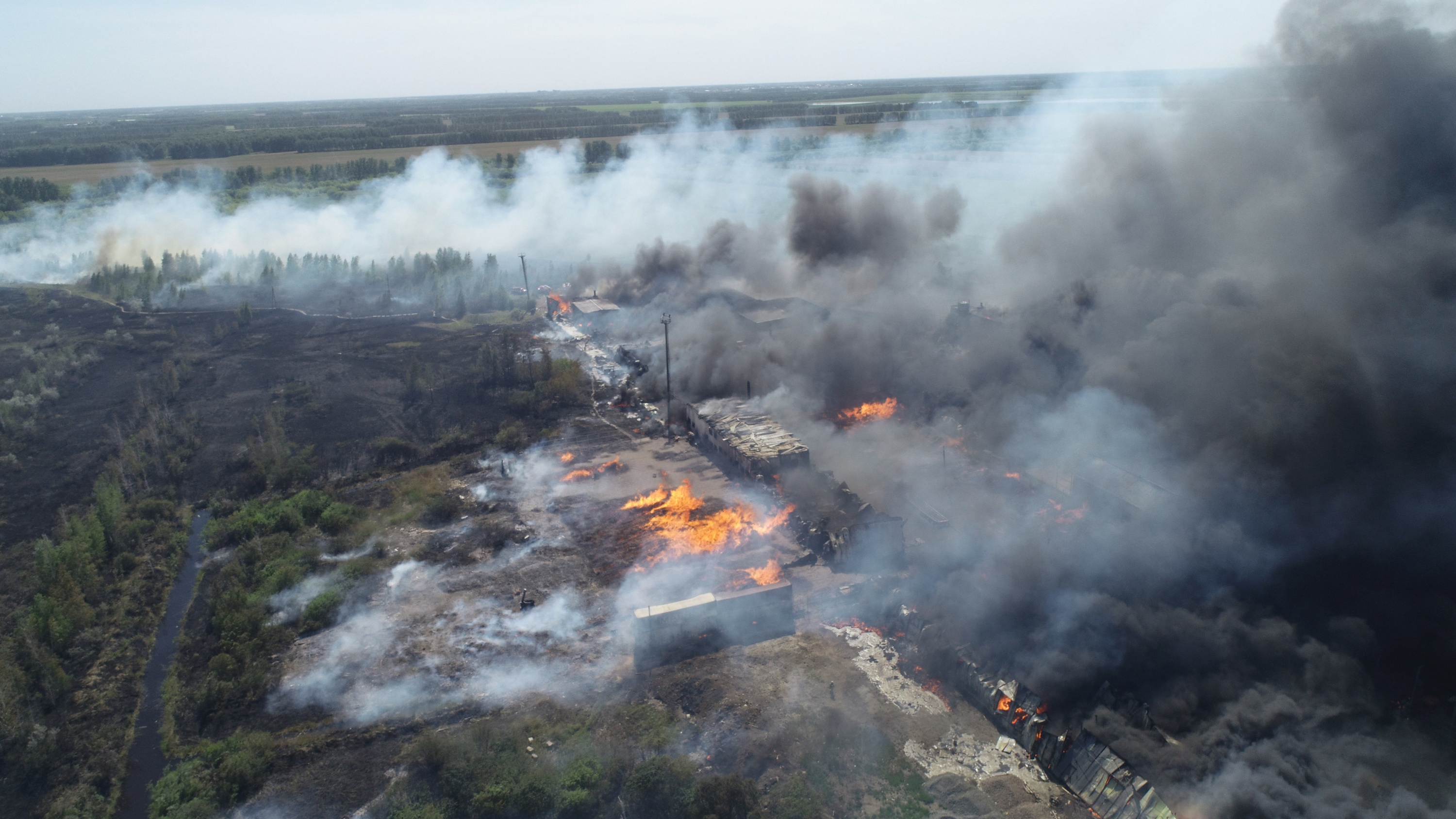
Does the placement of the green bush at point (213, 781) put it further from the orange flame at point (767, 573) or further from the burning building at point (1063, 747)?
the burning building at point (1063, 747)

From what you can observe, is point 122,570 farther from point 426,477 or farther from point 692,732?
point 692,732

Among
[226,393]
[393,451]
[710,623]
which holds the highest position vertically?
[226,393]

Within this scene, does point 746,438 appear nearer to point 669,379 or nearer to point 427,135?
point 669,379

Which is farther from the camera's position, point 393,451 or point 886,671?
point 393,451

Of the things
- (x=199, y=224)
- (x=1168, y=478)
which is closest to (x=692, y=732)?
(x=1168, y=478)

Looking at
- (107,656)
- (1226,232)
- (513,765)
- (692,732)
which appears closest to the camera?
(513,765)

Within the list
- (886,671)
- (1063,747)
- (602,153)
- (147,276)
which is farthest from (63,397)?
(602,153)

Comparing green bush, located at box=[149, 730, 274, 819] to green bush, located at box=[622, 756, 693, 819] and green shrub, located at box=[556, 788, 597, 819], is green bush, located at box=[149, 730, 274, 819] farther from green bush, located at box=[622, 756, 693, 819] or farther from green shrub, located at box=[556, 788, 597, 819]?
green bush, located at box=[622, 756, 693, 819]
